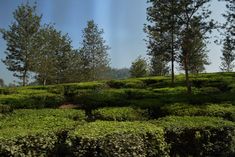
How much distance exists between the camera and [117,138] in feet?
32.5

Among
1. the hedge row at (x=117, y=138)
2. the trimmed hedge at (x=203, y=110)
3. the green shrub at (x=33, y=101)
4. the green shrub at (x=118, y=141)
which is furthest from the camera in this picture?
the green shrub at (x=33, y=101)

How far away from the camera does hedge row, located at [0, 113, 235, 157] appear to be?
9906mm

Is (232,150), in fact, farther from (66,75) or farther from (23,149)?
(66,75)

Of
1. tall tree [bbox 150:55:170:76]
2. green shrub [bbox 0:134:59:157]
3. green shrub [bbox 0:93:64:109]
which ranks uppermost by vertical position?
tall tree [bbox 150:55:170:76]

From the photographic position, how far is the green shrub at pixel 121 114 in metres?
13.9

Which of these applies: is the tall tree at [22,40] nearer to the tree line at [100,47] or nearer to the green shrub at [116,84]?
the tree line at [100,47]

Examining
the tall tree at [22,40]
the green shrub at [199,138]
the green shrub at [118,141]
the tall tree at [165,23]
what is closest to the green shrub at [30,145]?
the green shrub at [118,141]

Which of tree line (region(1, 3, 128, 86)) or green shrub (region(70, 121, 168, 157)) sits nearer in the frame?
green shrub (region(70, 121, 168, 157))

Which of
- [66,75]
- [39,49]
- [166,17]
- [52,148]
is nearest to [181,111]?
[52,148]

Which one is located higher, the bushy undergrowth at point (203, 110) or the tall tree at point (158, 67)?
the tall tree at point (158, 67)

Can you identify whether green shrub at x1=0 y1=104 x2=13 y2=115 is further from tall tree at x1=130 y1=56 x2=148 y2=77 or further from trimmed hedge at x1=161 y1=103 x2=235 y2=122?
tall tree at x1=130 y1=56 x2=148 y2=77

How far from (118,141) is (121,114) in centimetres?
421

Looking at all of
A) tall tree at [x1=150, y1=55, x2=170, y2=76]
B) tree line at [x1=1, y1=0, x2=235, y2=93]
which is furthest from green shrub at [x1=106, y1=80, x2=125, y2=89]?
tall tree at [x1=150, y1=55, x2=170, y2=76]

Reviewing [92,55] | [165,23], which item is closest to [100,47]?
[92,55]
